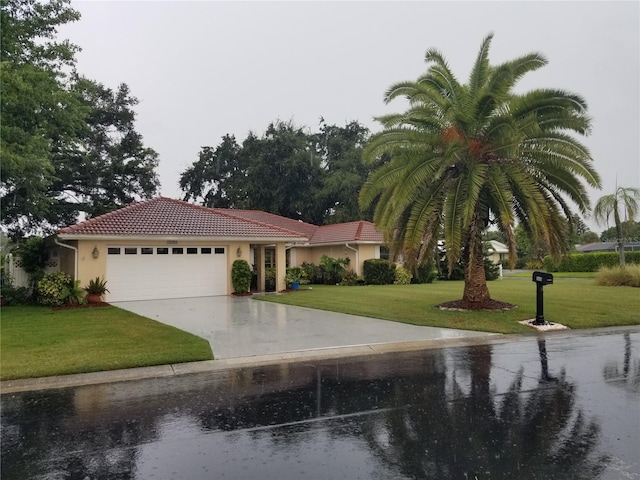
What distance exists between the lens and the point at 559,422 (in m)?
4.89

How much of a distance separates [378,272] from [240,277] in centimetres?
915

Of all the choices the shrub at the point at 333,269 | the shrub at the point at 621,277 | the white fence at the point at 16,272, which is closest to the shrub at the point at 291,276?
the shrub at the point at 333,269

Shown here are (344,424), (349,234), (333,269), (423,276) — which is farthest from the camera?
(349,234)

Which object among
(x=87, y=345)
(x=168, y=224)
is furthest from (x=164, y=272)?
(x=87, y=345)

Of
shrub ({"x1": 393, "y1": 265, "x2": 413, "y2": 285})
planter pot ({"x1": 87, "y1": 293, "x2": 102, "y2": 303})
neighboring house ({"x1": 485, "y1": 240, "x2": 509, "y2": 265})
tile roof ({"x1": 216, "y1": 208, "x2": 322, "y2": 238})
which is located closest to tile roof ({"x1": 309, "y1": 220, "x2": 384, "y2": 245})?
tile roof ({"x1": 216, "y1": 208, "x2": 322, "y2": 238})

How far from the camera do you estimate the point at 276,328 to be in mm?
11312

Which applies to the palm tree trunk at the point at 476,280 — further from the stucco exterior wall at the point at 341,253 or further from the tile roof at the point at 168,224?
the stucco exterior wall at the point at 341,253

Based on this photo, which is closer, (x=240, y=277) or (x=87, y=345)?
(x=87, y=345)

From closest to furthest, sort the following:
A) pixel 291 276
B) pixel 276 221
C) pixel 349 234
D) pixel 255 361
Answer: pixel 255 361 → pixel 291 276 → pixel 349 234 → pixel 276 221

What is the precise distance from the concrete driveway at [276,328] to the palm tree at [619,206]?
19830 mm

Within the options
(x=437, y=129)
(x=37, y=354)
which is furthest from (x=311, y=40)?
(x=37, y=354)

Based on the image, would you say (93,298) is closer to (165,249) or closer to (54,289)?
(54,289)

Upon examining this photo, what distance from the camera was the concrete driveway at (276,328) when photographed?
30.6 feet

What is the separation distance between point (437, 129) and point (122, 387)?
36.3ft
